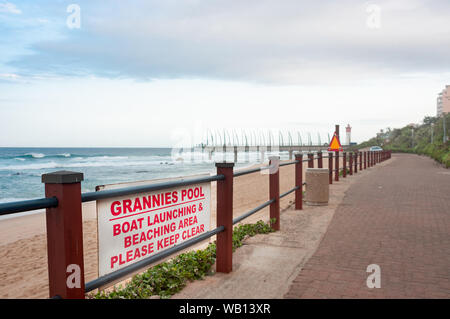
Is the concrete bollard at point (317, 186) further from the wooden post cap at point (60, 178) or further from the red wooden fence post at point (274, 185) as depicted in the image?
the wooden post cap at point (60, 178)

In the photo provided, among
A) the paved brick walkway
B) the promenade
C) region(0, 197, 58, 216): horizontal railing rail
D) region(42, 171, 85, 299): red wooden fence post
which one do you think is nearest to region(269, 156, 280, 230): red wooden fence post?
the promenade

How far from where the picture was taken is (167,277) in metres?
4.45

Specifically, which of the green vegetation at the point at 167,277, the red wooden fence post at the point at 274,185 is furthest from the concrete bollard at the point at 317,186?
the green vegetation at the point at 167,277

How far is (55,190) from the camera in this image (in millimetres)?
2494

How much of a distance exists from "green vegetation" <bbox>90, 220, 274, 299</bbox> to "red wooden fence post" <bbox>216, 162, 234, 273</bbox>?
0.21 meters

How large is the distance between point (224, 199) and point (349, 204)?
6.48 m

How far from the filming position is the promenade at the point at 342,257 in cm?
421

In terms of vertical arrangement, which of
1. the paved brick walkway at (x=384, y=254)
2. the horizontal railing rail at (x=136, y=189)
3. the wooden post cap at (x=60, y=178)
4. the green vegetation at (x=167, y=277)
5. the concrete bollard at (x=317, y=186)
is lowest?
the paved brick walkway at (x=384, y=254)

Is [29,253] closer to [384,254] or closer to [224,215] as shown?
[224,215]

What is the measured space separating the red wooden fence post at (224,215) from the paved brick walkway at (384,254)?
2.76 ft

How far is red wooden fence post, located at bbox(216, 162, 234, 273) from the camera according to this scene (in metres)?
4.69

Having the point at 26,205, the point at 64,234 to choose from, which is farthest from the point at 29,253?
the point at 26,205

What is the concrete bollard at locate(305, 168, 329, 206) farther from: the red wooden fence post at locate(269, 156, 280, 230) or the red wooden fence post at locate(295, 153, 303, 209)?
the red wooden fence post at locate(269, 156, 280, 230)
